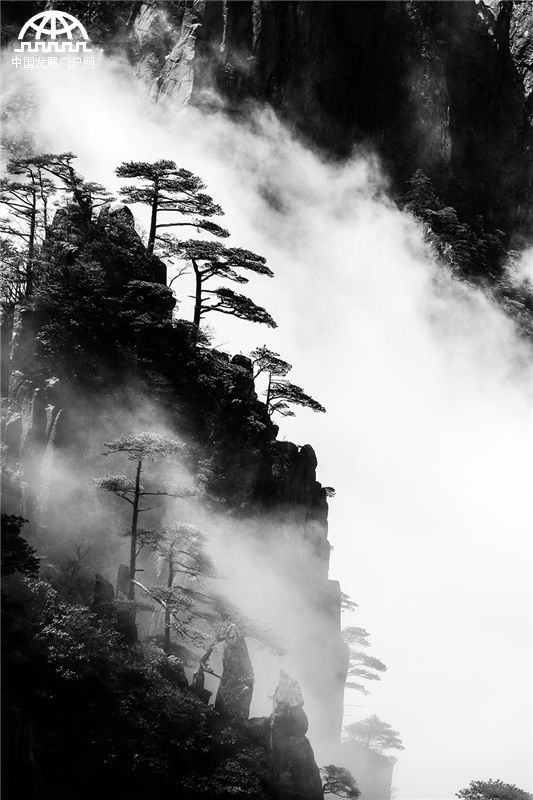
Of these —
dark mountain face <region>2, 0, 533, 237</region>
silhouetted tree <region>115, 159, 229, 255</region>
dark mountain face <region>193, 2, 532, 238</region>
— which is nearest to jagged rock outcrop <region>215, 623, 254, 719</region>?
silhouetted tree <region>115, 159, 229, 255</region>

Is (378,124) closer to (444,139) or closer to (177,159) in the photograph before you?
(444,139)

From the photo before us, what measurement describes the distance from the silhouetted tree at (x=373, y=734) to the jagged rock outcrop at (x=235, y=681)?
106ft

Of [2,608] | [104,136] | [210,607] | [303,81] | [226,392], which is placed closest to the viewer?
[2,608]

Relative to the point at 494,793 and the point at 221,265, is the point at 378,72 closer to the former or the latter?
the point at 221,265

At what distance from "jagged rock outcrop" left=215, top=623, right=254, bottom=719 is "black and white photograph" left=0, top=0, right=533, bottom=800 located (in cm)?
11

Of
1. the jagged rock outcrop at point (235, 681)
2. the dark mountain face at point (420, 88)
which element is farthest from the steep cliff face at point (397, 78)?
the jagged rock outcrop at point (235, 681)

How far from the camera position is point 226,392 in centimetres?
3959

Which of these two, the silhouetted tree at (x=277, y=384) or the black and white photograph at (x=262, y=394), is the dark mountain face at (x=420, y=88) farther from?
the silhouetted tree at (x=277, y=384)

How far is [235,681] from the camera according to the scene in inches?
1193

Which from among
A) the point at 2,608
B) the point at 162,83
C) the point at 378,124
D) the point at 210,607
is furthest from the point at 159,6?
the point at 2,608

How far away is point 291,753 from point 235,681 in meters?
3.17

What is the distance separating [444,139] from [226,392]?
1765 inches

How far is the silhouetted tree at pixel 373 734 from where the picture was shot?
195 ft

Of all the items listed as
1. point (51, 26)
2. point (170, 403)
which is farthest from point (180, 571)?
point (51, 26)
